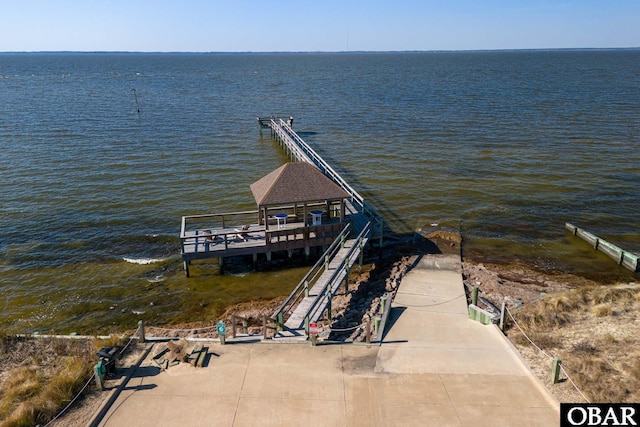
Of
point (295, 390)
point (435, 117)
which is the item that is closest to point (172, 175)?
point (295, 390)

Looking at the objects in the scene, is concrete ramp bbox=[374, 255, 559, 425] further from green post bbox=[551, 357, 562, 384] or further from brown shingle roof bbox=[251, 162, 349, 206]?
brown shingle roof bbox=[251, 162, 349, 206]

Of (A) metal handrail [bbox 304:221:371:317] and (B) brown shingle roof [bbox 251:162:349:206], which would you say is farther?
(B) brown shingle roof [bbox 251:162:349:206]

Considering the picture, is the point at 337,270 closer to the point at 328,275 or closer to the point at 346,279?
the point at 328,275

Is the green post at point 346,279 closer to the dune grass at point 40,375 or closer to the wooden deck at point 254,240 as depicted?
the wooden deck at point 254,240

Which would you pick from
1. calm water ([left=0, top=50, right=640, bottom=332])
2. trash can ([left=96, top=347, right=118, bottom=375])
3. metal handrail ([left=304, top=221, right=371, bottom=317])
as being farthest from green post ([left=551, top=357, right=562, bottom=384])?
calm water ([left=0, top=50, right=640, bottom=332])

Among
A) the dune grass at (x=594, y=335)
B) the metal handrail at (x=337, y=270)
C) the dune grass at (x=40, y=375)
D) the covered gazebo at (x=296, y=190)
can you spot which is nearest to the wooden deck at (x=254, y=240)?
the covered gazebo at (x=296, y=190)

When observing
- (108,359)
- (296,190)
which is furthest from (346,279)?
(108,359)
